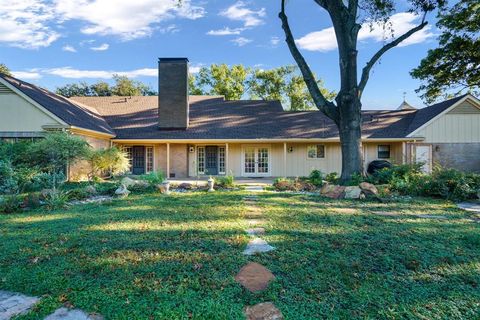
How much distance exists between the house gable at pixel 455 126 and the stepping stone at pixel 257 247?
15419 millimetres

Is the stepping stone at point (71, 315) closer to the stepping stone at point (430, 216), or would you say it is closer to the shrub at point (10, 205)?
the shrub at point (10, 205)

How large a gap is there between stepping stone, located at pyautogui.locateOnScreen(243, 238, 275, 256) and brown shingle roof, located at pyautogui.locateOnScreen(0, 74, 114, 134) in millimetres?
12262

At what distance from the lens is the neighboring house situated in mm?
15820

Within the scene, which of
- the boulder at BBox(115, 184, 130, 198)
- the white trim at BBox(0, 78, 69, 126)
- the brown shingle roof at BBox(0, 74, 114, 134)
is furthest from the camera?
the brown shingle roof at BBox(0, 74, 114, 134)

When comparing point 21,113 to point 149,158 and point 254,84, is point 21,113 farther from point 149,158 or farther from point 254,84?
point 254,84

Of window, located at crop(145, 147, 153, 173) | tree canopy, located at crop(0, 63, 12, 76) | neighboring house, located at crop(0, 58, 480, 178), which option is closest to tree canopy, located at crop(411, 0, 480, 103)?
neighboring house, located at crop(0, 58, 480, 178)

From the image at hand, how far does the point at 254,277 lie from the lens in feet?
9.78

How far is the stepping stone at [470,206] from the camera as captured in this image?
679 centimetres

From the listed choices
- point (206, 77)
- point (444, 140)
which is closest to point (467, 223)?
point (444, 140)

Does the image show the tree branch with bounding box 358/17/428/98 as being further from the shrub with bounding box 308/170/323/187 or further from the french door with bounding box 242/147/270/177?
the french door with bounding box 242/147/270/177

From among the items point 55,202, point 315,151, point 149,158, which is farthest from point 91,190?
point 315,151

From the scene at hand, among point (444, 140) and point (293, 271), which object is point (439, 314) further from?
point (444, 140)

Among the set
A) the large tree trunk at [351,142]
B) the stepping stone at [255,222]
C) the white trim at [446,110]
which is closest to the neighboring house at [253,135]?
the white trim at [446,110]

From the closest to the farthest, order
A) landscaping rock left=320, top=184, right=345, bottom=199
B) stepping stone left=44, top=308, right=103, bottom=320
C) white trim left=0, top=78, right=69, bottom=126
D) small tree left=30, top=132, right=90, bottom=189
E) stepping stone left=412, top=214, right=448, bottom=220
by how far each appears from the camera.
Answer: stepping stone left=44, top=308, right=103, bottom=320 < stepping stone left=412, top=214, right=448, bottom=220 < landscaping rock left=320, top=184, right=345, bottom=199 < small tree left=30, top=132, right=90, bottom=189 < white trim left=0, top=78, right=69, bottom=126
